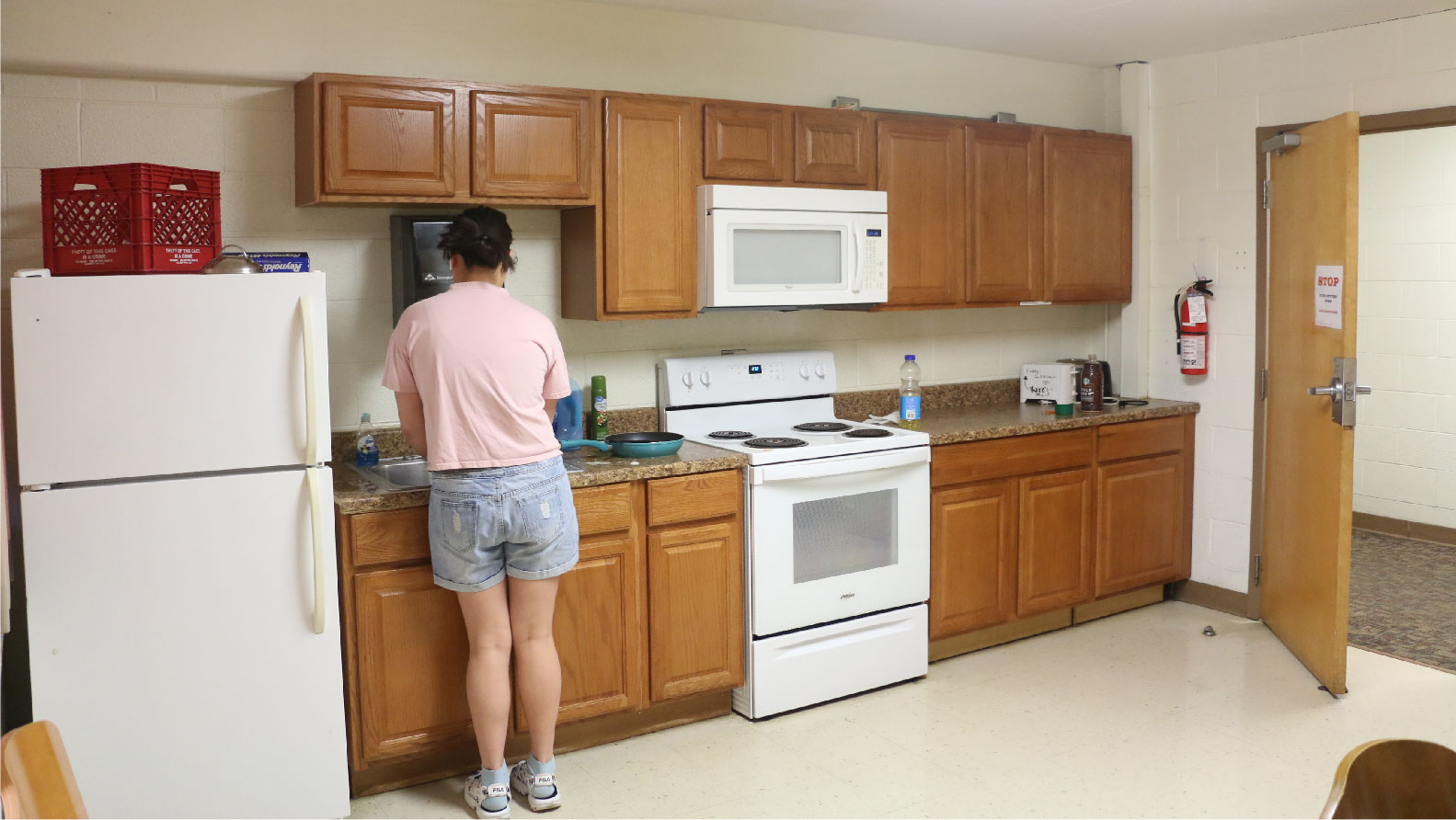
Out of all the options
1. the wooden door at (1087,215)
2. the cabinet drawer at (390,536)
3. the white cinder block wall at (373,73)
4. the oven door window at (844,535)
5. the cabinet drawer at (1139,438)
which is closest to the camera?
the cabinet drawer at (390,536)

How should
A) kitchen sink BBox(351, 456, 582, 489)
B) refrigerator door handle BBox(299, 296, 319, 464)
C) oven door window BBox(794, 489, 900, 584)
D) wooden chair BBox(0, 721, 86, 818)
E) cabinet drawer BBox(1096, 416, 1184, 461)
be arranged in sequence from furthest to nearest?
cabinet drawer BBox(1096, 416, 1184, 461), oven door window BBox(794, 489, 900, 584), kitchen sink BBox(351, 456, 582, 489), refrigerator door handle BBox(299, 296, 319, 464), wooden chair BBox(0, 721, 86, 818)

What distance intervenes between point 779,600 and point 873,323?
4.59ft

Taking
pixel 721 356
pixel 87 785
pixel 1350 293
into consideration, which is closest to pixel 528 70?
pixel 721 356

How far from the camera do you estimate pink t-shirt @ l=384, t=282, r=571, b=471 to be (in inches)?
108

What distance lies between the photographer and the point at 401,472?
3328mm

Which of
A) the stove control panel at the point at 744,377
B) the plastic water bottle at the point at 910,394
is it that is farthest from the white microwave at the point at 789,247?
the plastic water bottle at the point at 910,394

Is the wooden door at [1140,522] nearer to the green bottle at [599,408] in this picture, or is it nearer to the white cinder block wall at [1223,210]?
the white cinder block wall at [1223,210]

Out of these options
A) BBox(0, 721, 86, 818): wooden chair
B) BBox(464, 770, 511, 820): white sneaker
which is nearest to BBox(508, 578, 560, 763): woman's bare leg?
BBox(464, 770, 511, 820): white sneaker

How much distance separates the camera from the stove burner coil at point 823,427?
3949 mm

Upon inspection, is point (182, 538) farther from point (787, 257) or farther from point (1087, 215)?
point (1087, 215)

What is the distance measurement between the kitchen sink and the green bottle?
370 millimetres

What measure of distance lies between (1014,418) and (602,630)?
1.87 meters

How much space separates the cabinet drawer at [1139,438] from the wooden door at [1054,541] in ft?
0.47

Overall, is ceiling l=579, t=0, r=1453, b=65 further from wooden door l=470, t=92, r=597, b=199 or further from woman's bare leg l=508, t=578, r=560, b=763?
woman's bare leg l=508, t=578, r=560, b=763
